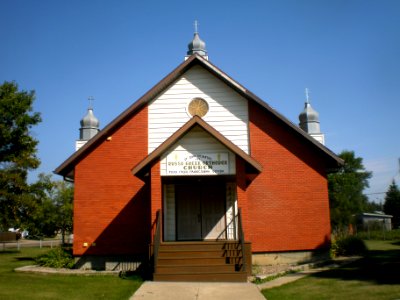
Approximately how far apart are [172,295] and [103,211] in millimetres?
7323

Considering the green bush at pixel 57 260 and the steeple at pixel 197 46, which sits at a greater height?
the steeple at pixel 197 46

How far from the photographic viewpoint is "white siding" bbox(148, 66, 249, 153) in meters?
17.1

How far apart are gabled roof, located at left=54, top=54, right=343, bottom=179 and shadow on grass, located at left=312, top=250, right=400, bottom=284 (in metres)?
3.95

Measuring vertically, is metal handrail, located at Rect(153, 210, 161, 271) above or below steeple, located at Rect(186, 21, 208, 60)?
below

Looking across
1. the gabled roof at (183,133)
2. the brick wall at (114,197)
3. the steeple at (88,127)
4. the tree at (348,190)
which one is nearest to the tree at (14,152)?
the steeple at (88,127)

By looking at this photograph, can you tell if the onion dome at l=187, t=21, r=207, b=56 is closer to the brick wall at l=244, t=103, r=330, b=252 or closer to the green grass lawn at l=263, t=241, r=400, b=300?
the brick wall at l=244, t=103, r=330, b=252

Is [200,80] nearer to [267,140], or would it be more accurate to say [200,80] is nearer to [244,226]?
[267,140]

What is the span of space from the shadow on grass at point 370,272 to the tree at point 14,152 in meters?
20.3

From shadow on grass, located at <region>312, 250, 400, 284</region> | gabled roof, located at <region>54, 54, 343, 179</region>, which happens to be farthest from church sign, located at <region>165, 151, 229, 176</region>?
shadow on grass, located at <region>312, 250, 400, 284</region>

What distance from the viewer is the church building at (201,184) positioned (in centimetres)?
1634

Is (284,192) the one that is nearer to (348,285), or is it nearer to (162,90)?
(348,285)

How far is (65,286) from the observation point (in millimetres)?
12023

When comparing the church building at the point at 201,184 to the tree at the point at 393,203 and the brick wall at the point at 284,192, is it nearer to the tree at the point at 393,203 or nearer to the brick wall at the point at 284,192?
the brick wall at the point at 284,192

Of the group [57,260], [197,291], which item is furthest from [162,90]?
[197,291]
